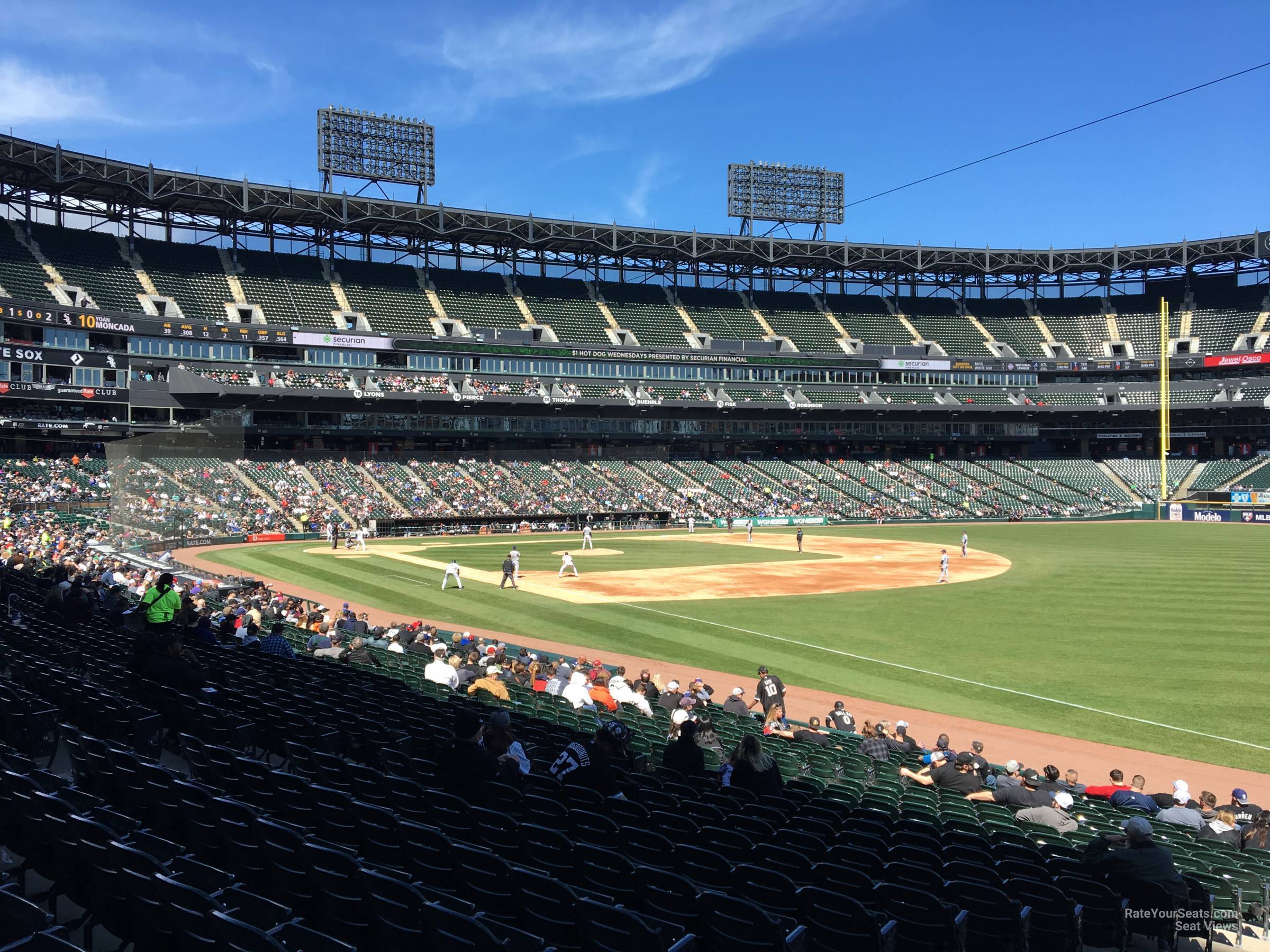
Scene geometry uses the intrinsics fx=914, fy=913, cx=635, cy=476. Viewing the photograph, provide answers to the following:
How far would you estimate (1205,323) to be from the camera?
293 ft

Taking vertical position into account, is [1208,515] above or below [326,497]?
below

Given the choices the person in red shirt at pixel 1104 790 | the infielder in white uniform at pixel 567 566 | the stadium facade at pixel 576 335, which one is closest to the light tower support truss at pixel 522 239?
the stadium facade at pixel 576 335

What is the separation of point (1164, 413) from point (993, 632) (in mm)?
65618

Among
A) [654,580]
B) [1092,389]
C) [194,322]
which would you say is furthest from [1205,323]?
[194,322]

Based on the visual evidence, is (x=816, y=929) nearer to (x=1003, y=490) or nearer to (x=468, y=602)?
(x=468, y=602)

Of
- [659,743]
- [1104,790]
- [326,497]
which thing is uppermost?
[326,497]

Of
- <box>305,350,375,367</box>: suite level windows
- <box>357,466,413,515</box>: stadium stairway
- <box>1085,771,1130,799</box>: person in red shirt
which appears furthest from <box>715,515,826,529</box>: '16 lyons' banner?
<box>1085,771,1130,799</box>: person in red shirt

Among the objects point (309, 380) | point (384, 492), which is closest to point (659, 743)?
point (384, 492)

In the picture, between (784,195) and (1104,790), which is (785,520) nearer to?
(784,195)

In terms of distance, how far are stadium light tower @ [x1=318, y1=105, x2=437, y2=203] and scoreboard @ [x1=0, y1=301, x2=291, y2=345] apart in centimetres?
1729

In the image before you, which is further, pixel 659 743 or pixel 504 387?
pixel 504 387

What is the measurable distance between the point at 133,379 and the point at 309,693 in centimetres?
5950

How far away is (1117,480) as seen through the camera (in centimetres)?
8588

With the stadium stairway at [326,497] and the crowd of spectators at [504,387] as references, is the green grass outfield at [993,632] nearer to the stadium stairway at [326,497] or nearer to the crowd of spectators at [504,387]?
the stadium stairway at [326,497]
